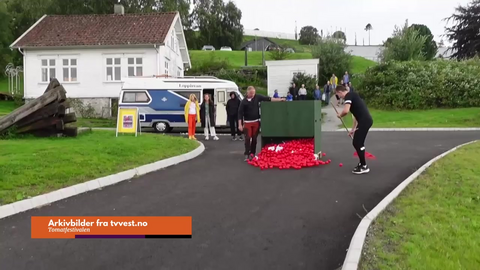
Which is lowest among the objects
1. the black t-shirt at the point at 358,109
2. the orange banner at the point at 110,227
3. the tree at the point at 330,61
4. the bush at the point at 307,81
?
the orange banner at the point at 110,227

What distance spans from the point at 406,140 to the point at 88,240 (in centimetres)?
1361

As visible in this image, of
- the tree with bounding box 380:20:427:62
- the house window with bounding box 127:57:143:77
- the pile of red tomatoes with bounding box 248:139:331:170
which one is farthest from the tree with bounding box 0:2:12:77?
the pile of red tomatoes with bounding box 248:139:331:170

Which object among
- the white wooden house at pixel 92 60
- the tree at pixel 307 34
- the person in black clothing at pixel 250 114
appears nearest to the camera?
the person in black clothing at pixel 250 114

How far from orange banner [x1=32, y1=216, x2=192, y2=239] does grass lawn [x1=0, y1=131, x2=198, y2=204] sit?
1.33m

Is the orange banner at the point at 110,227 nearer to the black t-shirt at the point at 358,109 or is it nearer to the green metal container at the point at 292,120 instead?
the black t-shirt at the point at 358,109

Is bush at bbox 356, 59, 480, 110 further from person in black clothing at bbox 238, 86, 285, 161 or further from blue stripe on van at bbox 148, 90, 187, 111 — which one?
person in black clothing at bbox 238, 86, 285, 161

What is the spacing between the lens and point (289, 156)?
36.7 feet

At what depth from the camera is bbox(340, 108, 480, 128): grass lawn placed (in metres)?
23.2

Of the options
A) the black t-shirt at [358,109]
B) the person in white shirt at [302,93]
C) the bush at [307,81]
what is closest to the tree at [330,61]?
the bush at [307,81]

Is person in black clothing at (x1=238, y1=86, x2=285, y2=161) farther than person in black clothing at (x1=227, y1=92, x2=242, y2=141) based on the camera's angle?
No

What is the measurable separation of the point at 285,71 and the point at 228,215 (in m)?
29.7

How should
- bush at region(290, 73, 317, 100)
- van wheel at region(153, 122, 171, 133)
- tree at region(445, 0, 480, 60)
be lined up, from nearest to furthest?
van wheel at region(153, 122, 171, 133), bush at region(290, 73, 317, 100), tree at region(445, 0, 480, 60)

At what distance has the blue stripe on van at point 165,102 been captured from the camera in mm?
21656

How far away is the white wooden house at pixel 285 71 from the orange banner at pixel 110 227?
29.4 meters
